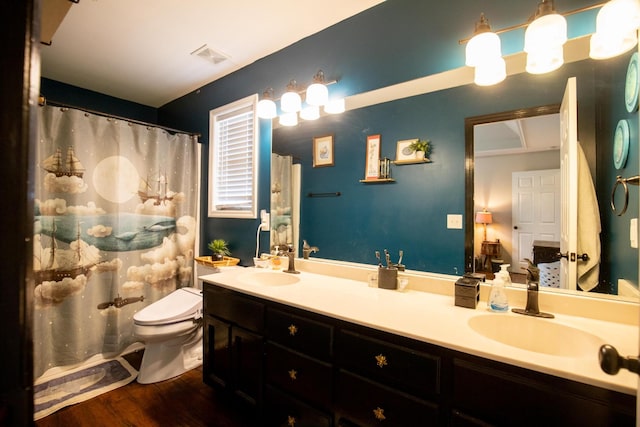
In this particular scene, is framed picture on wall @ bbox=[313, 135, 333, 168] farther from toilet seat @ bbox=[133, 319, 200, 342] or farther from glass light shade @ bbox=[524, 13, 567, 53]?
toilet seat @ bbox=[133, 319, 200, 342]

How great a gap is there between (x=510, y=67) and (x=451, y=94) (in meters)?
0.26

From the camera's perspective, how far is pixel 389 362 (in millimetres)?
1018

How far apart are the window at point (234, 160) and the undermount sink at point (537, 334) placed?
1.75m

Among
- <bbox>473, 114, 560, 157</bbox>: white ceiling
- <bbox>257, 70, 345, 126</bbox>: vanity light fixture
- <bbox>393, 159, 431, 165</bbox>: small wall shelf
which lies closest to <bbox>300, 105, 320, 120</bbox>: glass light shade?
<bbox>257, 70, 345, 126</bbox>: vanity light fixture

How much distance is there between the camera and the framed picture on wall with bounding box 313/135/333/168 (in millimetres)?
1888

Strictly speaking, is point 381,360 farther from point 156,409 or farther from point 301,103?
point 301,103

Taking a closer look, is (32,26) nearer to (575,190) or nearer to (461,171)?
(461,171)

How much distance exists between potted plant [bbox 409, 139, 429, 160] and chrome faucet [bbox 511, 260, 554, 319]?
731mm

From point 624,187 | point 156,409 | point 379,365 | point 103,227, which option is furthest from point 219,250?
point 624,187

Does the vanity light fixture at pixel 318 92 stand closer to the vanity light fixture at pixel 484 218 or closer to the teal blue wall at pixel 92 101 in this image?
the vanity light fixture at pixel 484 218

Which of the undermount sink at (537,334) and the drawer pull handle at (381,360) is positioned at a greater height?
the undermount sink at (537,334)

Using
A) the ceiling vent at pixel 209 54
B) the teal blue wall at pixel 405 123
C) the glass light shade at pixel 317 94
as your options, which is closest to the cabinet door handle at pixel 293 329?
the teal blue wall at pixel 405 123

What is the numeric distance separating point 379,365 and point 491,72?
1.34 m

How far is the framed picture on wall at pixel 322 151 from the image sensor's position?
189cm
